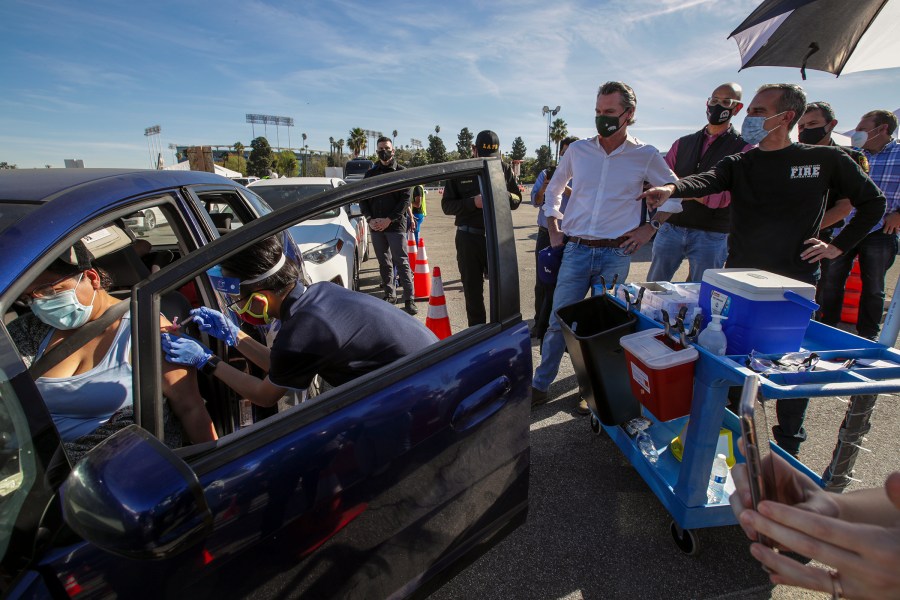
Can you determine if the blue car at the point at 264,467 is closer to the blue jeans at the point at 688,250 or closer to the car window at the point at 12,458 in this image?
the car window at the point at 12,458

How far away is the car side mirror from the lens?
31.4 inches

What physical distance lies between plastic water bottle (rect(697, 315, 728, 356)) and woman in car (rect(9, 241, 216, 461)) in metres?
2.01

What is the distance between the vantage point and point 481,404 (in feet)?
4.69

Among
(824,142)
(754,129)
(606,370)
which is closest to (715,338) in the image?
(606,370)

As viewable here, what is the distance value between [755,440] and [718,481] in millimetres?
1603

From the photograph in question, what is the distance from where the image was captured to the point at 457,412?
135 cm

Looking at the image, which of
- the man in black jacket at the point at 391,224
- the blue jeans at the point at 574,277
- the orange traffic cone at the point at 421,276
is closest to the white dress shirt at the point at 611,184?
the blue jeans at the point at 574,277

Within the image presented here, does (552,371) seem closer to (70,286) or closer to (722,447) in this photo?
(722,447)

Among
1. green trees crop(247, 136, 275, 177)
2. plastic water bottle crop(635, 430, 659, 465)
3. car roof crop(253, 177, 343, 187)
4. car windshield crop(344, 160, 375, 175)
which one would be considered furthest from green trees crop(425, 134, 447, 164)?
plastic water bottle crop(635, 430, 659, 465)

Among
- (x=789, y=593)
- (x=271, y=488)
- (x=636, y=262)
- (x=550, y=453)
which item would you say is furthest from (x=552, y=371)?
(x=636, y=262)

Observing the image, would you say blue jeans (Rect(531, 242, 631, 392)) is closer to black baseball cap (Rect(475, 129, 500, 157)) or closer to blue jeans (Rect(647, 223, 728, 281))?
blue jeans (Rect(647, 223, 728, 281))

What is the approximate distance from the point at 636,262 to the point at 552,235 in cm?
537

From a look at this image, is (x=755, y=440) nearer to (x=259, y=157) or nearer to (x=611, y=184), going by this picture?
(x=611, y=184)

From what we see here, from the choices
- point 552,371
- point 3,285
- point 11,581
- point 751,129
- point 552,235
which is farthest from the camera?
point 552,235
